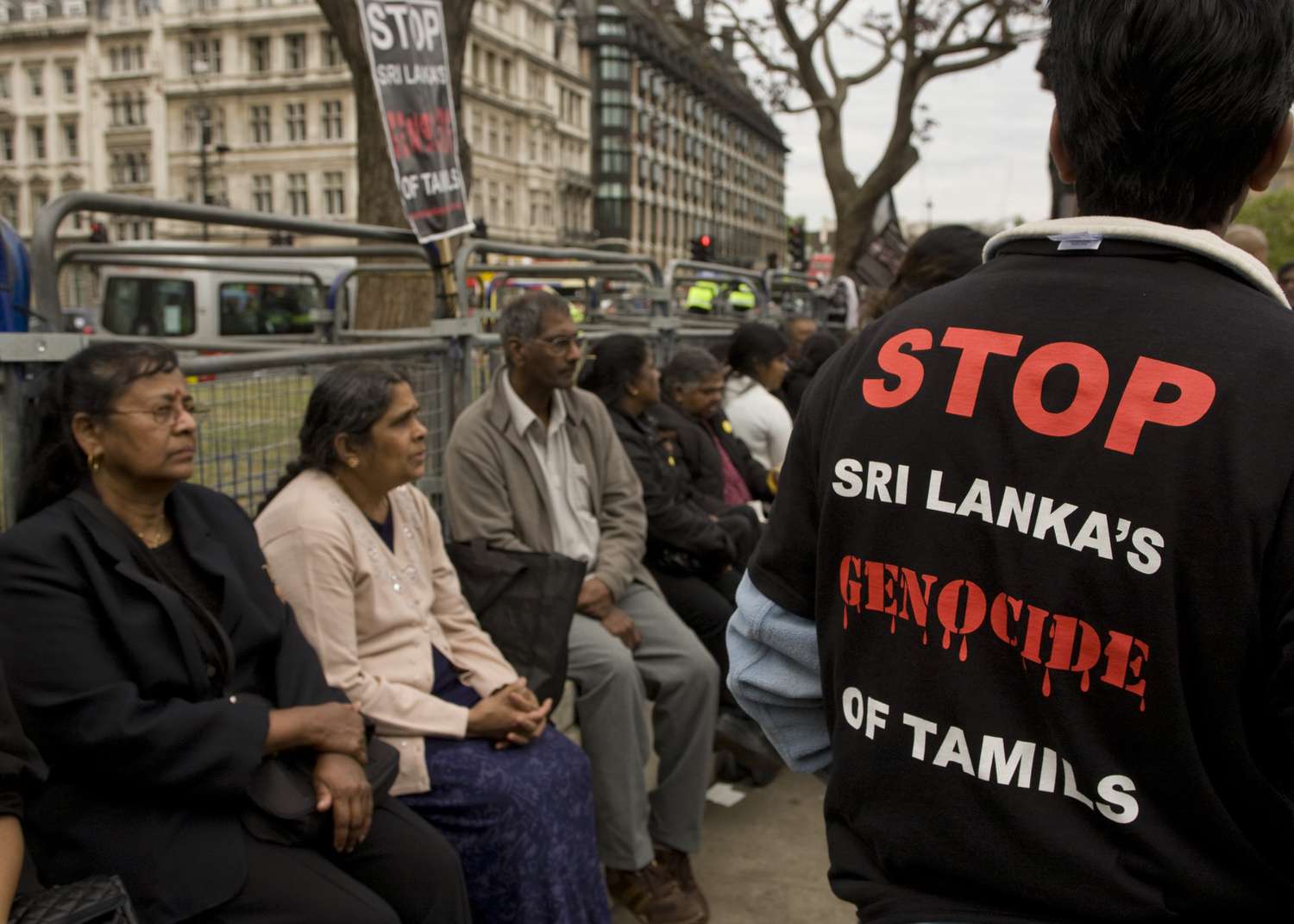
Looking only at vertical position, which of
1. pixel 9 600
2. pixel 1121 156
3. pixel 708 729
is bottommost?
pixel 708 729

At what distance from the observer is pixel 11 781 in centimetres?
193

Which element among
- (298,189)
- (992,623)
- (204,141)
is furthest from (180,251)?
(298,189)

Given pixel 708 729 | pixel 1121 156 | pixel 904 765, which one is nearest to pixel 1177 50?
pixel 1121 156

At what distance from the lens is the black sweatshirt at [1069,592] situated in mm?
1075

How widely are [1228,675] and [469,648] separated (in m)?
2.58

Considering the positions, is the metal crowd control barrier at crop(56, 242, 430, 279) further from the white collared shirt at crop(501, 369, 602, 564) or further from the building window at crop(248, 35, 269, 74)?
the building window at crop(248, 35, 269, 74)

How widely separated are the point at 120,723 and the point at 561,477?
6.81 ft

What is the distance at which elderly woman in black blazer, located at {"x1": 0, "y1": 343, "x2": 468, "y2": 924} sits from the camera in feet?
7.56

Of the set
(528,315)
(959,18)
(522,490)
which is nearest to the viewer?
(522,490)

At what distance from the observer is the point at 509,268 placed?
685cm

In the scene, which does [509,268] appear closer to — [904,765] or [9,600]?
[9,600]

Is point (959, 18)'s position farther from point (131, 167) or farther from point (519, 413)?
point (131, 167)

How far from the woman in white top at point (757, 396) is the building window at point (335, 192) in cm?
6126

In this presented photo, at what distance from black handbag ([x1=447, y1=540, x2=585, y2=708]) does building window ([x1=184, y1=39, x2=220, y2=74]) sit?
69478 millimetres
